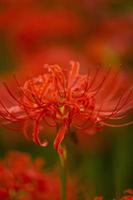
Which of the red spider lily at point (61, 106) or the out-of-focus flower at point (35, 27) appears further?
the out-of-focus flower at point (35, 27)

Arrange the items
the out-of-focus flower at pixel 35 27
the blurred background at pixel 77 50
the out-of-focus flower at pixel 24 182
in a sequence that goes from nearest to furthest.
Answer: the out-of-focus flower at pixel 24 182, the blurred background at pixel 77 50, the out-of-focus flower at pixel 35 27

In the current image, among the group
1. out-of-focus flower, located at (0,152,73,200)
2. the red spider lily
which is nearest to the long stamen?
the red spider lily

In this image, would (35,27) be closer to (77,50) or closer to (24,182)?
(77,50)

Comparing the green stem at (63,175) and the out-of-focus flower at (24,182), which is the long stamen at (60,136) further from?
the out-of-focus flower at (24,182)

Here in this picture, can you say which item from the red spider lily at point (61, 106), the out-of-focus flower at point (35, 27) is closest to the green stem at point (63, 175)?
the red spider lily at point (61, 106)

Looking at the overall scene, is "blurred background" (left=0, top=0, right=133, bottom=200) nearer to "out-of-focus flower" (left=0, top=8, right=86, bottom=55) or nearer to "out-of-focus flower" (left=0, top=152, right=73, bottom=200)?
"out-of-focus flower" (left=0, top=8, right=86, bottom=55)

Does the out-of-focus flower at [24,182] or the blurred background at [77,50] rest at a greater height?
the blurred background at [77,50]
